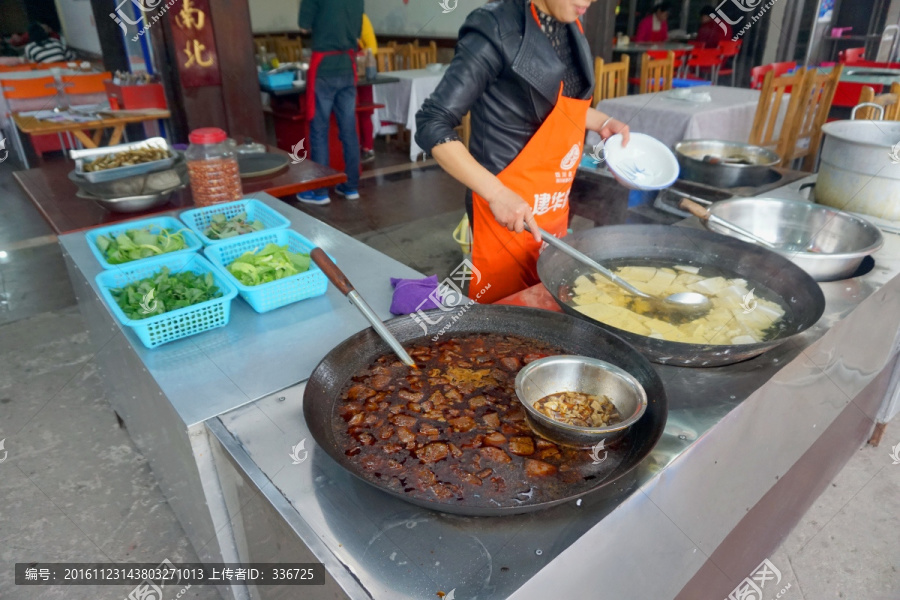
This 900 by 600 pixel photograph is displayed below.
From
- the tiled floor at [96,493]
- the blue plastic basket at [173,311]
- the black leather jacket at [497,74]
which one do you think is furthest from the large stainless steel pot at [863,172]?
the blue plastic basket at [173,311]

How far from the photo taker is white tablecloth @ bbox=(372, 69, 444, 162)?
6.69 metres

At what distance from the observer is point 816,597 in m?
1.96

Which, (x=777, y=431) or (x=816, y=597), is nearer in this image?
(x=777, y=431)

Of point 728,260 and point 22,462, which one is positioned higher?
point 728,260

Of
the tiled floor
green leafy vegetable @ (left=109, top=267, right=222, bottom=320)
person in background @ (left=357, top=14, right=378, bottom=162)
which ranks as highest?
green leafy vegetable @ (left=109, top=267, right=222, bottom=320)

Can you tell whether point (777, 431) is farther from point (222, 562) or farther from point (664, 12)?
point (664, 12)

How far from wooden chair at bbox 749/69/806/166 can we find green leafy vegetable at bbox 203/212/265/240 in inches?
151

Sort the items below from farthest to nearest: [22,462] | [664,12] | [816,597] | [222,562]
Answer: [664,12] → [22,462] → [816,597] → [222,562]

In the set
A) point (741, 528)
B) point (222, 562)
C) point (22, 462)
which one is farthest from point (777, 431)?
point (22, 462)

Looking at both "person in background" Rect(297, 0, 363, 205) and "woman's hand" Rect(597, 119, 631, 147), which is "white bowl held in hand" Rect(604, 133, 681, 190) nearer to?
"woman's hand" Rect(597, 119, 631, 147)

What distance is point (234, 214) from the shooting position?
2150mm

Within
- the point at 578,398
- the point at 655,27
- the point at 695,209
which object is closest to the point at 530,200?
the point at 695,209

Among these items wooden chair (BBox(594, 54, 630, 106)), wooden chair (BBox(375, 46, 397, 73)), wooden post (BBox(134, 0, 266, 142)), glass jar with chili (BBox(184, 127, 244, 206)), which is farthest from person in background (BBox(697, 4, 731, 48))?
glass jar with chili (BBox(184, 127, 244, 206))

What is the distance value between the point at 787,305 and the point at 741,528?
63 centimetres
